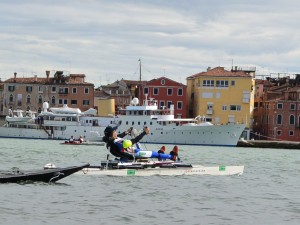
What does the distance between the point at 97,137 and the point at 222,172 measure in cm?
5166

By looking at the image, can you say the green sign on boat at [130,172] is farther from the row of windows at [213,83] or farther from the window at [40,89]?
the window at [40,89]

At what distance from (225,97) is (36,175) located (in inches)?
2762

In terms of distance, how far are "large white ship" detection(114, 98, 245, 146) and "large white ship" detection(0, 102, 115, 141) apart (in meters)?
4.82

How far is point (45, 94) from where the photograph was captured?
99.6m

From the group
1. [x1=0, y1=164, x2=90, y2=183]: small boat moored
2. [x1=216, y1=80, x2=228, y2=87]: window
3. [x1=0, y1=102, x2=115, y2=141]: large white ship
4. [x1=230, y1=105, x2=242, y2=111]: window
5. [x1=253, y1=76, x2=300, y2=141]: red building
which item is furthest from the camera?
[x1=216, y1=80, x2=228, y2=87]: window

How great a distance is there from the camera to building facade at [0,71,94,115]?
325ft

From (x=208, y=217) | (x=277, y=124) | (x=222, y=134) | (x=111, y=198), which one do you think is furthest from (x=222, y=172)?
(x=277, y=124)

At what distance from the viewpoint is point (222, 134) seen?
8412 cm

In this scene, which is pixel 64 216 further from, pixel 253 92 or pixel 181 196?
pixel 253 92

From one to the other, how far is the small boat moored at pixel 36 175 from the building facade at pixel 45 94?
7257 cm

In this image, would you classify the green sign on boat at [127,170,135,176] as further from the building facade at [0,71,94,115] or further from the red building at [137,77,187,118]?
the building facade at [0,71,94,115]

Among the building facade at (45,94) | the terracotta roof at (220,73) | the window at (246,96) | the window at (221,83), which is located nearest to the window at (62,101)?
the building facade at (45,94)

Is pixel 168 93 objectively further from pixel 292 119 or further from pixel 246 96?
pixel 292 119

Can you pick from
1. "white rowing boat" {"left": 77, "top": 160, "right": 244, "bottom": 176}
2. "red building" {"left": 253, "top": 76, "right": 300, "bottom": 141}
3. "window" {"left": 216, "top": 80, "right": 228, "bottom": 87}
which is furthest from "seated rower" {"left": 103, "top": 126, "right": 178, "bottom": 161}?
"window" {"left": 216, "top": 80, "right": 228, "bottom": 87}
